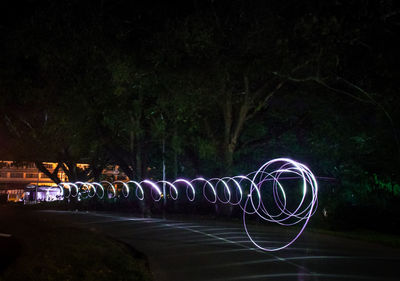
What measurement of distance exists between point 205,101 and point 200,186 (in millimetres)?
10828

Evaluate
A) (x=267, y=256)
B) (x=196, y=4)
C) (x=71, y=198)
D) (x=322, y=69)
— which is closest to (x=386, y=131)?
(x=322, y=69)

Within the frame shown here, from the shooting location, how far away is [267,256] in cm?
1305

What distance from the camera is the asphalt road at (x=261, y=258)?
10.4 m

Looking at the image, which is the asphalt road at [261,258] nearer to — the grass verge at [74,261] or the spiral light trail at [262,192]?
the grass verge at [74,261]

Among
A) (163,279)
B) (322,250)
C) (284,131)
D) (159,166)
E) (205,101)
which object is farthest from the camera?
(159,166)

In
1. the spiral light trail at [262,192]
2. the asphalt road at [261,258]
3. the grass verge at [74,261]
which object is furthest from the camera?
the spiral light trail at [262,192]

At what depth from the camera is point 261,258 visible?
41.7 ft

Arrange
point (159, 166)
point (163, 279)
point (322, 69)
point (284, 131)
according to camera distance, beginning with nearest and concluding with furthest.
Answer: point (163, 279), point (322, 69), point (284, 131), point (159, 166)

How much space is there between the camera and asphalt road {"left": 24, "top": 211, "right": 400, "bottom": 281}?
1035cm

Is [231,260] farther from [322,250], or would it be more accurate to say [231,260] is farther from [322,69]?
[322,69]

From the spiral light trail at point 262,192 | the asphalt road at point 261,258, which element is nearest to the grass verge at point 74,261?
the asphalt road at point 261,258

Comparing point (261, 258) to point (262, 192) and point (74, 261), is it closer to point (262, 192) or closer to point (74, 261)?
point (74, 261)

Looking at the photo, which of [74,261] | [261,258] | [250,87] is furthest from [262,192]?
[74,261]

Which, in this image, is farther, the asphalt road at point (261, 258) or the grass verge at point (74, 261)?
the asphalt road at point (261, 258)
